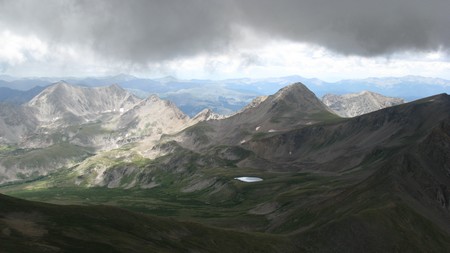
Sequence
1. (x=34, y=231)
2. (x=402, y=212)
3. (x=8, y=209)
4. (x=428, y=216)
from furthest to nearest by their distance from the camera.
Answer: (x=428, y=216), (x=402, y=212), (x=8, y=209), (x=34, y=231)

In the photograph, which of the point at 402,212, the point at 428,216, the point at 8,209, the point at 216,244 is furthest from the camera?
the point at 428,216

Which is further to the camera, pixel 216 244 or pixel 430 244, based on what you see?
pixel 430 244

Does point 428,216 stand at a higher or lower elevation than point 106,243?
lower

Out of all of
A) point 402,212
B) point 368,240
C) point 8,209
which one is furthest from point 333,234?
point 8,209

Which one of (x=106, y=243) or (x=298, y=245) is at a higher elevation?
(x=106, y=243)

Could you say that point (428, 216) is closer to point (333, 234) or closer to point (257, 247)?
point (333, 234)

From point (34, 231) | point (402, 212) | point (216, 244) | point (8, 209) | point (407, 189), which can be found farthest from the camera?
point (407, 189)

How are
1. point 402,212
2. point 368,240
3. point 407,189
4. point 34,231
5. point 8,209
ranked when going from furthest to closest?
point 407,189
point 402,212
point 368,240
point 8,209
point 34,231

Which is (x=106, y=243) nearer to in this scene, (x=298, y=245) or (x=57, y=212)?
(x=57, y=212)

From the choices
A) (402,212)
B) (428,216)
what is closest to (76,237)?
(402,212)
